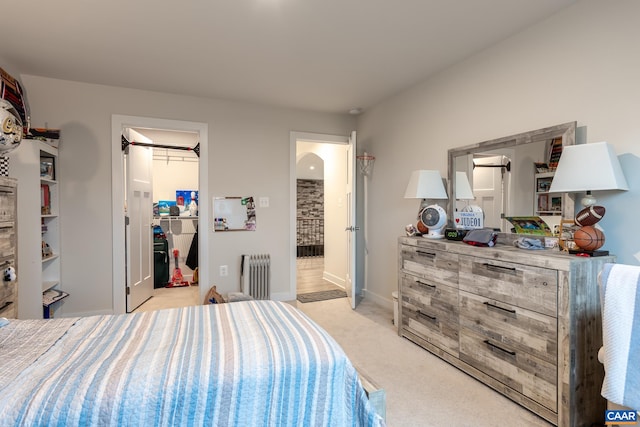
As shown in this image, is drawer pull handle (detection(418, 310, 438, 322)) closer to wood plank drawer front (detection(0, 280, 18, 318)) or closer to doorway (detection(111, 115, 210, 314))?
wood plank drawer front (detection(0, 280, 18, 318))

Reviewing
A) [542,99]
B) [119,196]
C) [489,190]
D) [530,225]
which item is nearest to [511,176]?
[489,190]

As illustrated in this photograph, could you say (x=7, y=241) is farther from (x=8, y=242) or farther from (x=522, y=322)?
(x=522, y=322)

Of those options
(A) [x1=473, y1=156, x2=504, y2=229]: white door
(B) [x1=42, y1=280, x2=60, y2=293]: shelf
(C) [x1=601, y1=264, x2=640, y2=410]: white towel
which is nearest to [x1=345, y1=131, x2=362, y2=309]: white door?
(A) [x1=473, y1=156, x2=504, y2=229]: white door

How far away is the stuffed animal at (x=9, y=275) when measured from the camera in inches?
77.7

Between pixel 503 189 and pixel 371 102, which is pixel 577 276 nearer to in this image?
pixel 503 189

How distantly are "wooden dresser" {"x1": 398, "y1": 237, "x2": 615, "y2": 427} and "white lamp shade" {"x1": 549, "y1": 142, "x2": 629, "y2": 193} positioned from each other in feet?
1.29

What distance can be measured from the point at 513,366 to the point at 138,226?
155 inches

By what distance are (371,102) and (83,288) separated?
3.76m

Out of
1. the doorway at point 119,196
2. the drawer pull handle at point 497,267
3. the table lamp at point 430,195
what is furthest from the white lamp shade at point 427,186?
the doorway at point 119,196

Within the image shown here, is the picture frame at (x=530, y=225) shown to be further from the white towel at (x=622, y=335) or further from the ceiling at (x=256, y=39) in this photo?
the ceiling at (x=256, y=39)

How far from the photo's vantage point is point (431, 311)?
2594 millimetres

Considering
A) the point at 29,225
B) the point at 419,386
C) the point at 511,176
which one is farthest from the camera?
the point at 29,225

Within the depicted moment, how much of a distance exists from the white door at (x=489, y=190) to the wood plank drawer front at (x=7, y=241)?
3.36 meters

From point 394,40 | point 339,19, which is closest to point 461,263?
point 394,40
